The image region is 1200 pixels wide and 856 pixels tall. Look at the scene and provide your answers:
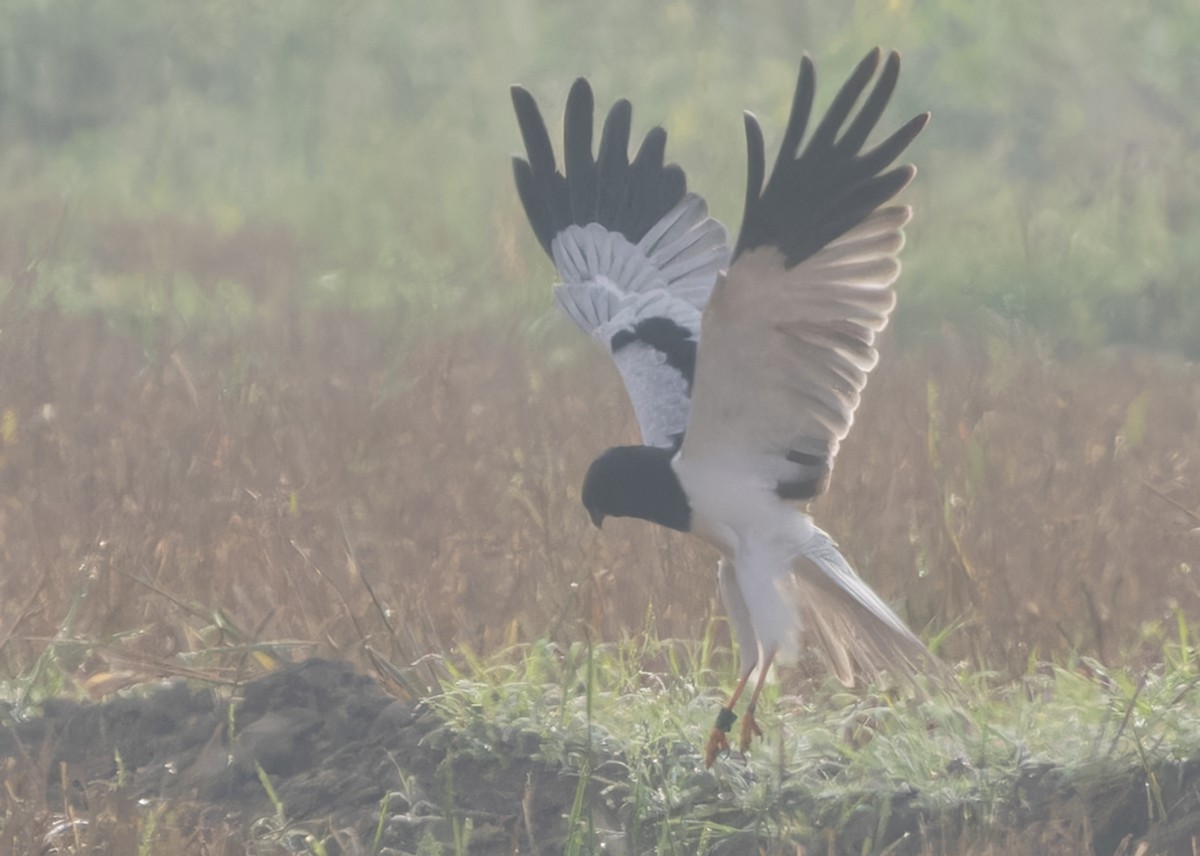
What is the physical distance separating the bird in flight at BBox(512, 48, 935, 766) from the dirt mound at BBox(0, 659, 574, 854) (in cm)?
48

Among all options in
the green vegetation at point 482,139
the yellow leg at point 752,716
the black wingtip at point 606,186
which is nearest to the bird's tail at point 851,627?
the yellow leg at point 752,716

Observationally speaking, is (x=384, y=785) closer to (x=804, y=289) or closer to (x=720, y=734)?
(x=720, y=734)

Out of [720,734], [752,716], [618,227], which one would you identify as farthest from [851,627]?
[618,227]

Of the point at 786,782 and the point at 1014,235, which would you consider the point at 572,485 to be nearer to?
the point at 786,782

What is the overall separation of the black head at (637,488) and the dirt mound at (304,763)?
585 millimetres

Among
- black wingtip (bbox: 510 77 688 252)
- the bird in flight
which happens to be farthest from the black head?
black wingtip (bbox: 510 77 688 252)

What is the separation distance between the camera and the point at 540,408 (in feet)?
24.1

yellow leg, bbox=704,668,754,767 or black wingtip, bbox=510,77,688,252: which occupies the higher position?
black wingtip, bbox=510,77,688,252

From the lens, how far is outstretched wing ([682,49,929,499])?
3557 mm

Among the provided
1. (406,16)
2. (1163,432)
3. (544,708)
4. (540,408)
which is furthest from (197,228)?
(544,708)

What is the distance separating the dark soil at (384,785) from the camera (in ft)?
11.4

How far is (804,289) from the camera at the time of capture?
3.68 meters

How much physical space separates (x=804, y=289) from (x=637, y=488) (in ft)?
1.90

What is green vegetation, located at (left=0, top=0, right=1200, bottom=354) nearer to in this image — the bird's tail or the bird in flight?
the bird in flight
